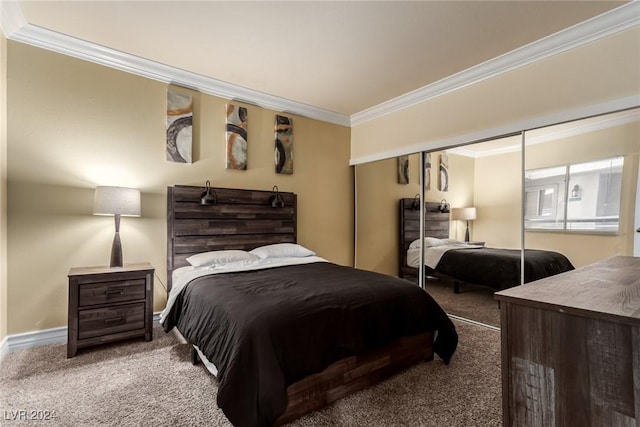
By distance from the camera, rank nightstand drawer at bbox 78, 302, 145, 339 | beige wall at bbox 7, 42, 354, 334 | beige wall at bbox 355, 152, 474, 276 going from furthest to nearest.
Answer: beige wall at bbox 355, 152, 474, 276 → beige wall at bbox 7, 42, 354, 334 → nightstand drawer at bbox 78, 302, 145, 339

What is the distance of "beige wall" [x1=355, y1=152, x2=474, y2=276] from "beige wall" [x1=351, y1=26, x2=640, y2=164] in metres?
0.25

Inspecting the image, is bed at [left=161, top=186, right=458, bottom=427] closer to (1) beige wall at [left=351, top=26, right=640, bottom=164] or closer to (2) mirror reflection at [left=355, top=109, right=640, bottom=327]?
(2) mirror reflection at [left=355, top=109, right=640, bottom=327]

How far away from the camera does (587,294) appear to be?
96cm

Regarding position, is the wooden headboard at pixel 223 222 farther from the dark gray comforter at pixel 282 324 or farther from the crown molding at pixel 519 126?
the crown molding at pixel 519 126

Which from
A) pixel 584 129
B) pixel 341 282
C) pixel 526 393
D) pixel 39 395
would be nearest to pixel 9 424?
pixel 39 395

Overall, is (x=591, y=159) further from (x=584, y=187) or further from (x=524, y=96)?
(x=524, y=96)

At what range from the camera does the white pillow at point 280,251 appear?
330 cm

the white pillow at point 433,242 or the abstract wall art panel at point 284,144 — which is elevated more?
the abstract wall art panel at point 284,144

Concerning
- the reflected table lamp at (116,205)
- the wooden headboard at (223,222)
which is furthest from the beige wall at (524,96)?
the reflected table lamp at (116,205)

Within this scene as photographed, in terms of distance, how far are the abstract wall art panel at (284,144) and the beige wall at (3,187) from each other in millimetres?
2463

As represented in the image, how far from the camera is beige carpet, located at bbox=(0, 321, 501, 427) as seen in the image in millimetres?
1645

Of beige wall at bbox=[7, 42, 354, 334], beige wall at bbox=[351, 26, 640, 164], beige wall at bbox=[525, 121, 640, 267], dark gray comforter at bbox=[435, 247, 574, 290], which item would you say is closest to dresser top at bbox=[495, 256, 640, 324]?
beige wall at bbox=[525, 121, 640, 267]

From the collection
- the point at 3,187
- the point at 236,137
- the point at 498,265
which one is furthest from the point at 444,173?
the point at 3,187

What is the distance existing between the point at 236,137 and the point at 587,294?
3.39m
